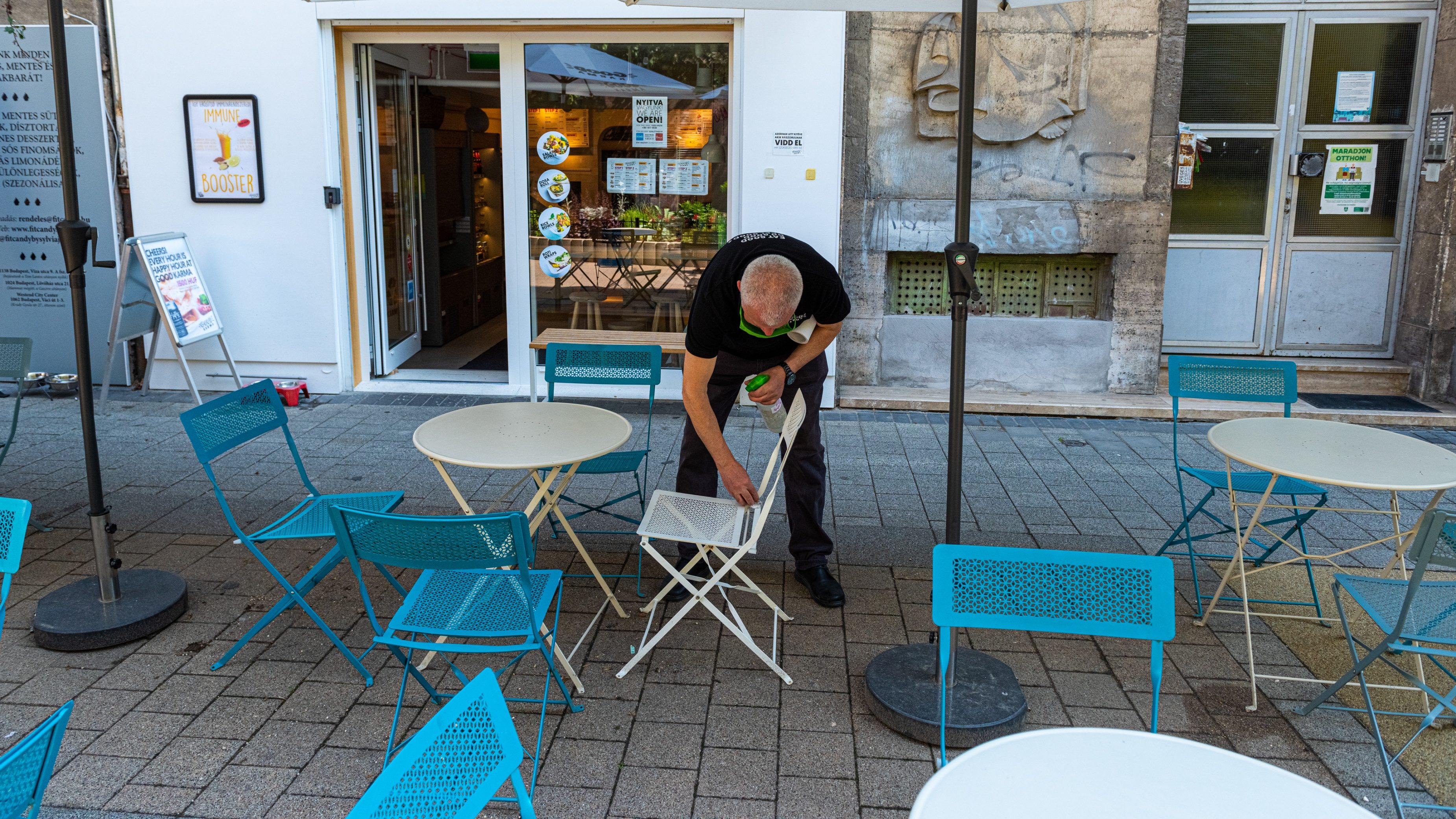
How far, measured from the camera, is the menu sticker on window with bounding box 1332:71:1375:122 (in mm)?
7805

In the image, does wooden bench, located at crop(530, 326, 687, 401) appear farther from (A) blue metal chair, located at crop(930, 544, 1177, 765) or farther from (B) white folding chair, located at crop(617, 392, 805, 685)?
(A) blue metal chair, located at crop(930, 544, 1177, 765)

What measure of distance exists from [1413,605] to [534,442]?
289 centimetres

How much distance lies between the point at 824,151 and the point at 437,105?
338 cm

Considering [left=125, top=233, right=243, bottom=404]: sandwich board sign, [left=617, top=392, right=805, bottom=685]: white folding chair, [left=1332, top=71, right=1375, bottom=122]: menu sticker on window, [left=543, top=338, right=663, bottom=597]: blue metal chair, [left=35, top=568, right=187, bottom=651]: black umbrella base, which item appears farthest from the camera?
[left=1332, top=71, right=1375, bottom=122]: menu sticker on window

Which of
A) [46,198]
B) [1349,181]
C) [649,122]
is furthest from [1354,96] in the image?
[46,198]

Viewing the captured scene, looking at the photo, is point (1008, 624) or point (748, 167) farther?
point (748, 167)

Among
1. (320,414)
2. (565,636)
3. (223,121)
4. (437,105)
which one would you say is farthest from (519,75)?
(565,636)

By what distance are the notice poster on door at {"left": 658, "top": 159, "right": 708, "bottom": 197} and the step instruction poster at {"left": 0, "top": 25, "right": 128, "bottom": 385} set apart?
3.89 m

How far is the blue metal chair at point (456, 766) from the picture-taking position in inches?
72.4

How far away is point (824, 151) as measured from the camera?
7.21 meters

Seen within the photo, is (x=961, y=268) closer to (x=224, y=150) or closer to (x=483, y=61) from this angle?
(x=483, y=61)

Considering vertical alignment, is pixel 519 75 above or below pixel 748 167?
above

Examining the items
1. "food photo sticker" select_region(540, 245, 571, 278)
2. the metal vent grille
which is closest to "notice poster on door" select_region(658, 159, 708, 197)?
"food photo sticker" select_region(540, 245, 571, 278)

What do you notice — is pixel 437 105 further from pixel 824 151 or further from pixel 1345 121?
pixel 1345 121
